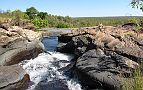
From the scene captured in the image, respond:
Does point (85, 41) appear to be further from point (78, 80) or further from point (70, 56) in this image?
point (78, 80)

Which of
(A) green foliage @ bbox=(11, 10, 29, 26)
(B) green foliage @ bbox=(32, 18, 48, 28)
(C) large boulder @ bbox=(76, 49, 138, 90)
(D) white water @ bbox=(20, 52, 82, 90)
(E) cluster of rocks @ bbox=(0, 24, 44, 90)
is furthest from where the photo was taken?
(B) green foliage @ bbox=(32, 18, 48, 28)

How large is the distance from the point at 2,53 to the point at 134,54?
9.77m

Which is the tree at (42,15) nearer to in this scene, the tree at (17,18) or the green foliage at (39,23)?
the green foliage at (39,23)

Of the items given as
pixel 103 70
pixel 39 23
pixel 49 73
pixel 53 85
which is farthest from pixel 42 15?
pixel 103 70

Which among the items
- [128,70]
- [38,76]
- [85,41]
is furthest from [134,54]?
[85,41]

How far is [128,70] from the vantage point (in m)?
15.2

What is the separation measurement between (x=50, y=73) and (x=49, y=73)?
6 cm

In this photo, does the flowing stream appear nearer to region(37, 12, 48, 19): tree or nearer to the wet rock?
the wet rock

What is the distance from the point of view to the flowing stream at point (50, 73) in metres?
16.6

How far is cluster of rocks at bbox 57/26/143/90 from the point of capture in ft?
49.4

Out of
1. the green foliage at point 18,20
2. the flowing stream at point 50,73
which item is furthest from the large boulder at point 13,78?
the green foliage at point 18,20

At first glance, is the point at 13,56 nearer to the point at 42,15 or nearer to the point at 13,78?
the point at 13,78

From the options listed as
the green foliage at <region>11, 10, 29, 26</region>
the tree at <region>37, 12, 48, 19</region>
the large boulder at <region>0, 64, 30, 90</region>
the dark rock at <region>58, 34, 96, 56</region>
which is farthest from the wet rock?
the tree at <region>37, 12, 48, 19</region>

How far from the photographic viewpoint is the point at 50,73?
19.2 metres
